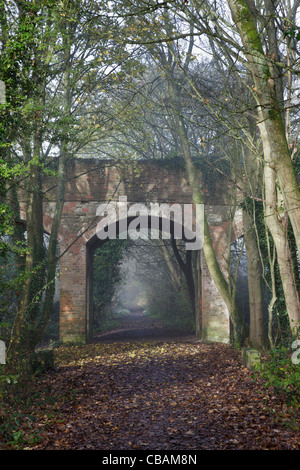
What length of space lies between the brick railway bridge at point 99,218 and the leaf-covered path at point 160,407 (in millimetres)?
3511

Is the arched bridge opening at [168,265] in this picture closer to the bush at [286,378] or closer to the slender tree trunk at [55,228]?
the slender tree trunk at [55,228]

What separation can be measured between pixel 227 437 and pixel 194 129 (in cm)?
1851

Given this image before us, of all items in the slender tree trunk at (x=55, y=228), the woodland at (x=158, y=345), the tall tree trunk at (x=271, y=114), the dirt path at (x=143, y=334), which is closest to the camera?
the woodland at (x=158, y=345)

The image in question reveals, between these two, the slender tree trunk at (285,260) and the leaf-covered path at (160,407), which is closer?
the leaf-covered path at (160,407)

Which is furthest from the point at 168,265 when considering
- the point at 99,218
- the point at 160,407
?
the point at 160,407

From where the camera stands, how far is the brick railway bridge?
43.8ft

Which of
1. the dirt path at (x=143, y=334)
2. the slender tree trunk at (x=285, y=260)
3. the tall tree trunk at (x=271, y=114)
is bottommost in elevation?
the dirt path at (x=143, y=334)

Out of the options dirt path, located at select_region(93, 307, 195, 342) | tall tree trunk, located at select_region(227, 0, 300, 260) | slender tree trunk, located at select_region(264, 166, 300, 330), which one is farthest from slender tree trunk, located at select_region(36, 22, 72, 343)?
dirt path, located at select_region(93, 307, 195, 342)

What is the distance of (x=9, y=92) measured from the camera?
21.0 feet

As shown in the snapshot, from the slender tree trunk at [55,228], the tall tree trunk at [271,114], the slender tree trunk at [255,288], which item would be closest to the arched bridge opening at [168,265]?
the slender tree trunk at [255,288]

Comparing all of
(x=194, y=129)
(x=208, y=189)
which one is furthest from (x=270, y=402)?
(x=194, y=129)

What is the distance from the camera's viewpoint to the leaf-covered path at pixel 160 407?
4.48 metres

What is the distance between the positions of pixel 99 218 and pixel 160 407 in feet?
26.9

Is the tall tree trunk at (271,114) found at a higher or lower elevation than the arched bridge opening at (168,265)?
higher
